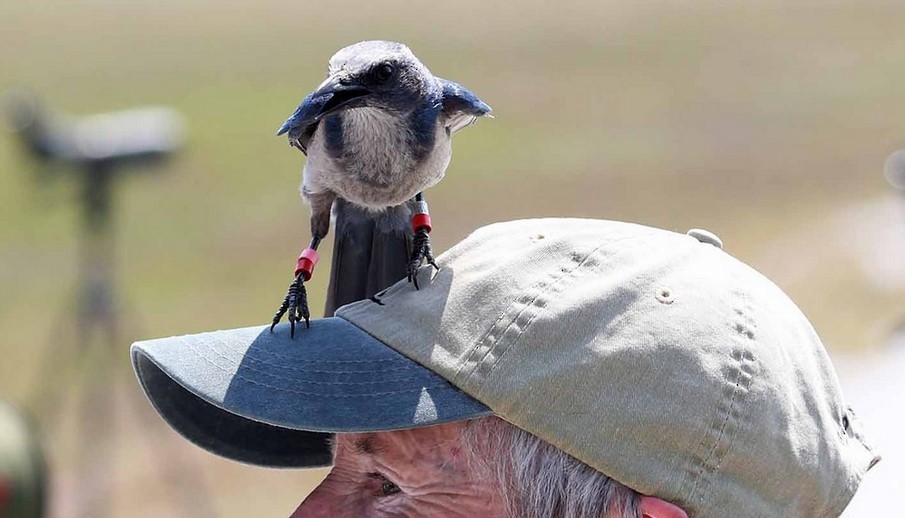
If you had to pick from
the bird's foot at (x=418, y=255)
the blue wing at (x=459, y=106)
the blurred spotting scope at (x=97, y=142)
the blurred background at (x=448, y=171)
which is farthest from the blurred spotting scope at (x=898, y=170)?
the bird's foot at (x=418, y=255)

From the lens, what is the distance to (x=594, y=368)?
5.32 ft

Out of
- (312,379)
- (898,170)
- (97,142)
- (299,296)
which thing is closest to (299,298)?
(299,296)

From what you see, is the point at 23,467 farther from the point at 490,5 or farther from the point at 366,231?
the point at 490,5

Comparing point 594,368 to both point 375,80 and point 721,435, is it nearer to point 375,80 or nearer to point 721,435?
point 721,435

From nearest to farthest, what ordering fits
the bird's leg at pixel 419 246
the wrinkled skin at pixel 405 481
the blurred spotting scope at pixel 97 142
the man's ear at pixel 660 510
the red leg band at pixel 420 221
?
the man's ear at pixel 660 510 → the wrinkled skin at pixel 405 481 → the bird's leg at pixel 419 246 → the red leg band at pixel 420 221 → the blurred spotting scope at pixel 97 142

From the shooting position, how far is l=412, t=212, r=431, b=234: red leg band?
1936 mm

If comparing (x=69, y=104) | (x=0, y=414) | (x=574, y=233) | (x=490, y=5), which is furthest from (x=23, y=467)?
(x=490, y=5)

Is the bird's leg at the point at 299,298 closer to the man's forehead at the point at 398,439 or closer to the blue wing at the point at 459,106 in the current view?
the man's forehead at the point at 398,439

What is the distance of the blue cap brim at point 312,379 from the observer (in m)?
1.66

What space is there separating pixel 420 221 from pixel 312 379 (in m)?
0.35

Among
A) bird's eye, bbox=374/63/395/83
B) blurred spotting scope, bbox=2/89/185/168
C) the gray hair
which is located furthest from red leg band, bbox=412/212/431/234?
blurred spotting scope, bbox=2/89/185/168

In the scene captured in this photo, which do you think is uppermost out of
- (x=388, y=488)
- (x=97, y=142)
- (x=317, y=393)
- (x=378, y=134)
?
(x=378, y=134)

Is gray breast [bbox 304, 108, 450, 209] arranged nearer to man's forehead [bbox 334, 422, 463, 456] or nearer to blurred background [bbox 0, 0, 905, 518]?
man's forehead [bbox 334, 422, 463, 456]

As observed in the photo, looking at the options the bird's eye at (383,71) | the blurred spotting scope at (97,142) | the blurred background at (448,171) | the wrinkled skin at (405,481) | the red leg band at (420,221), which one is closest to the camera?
the wrinkled skin at (405,481)
